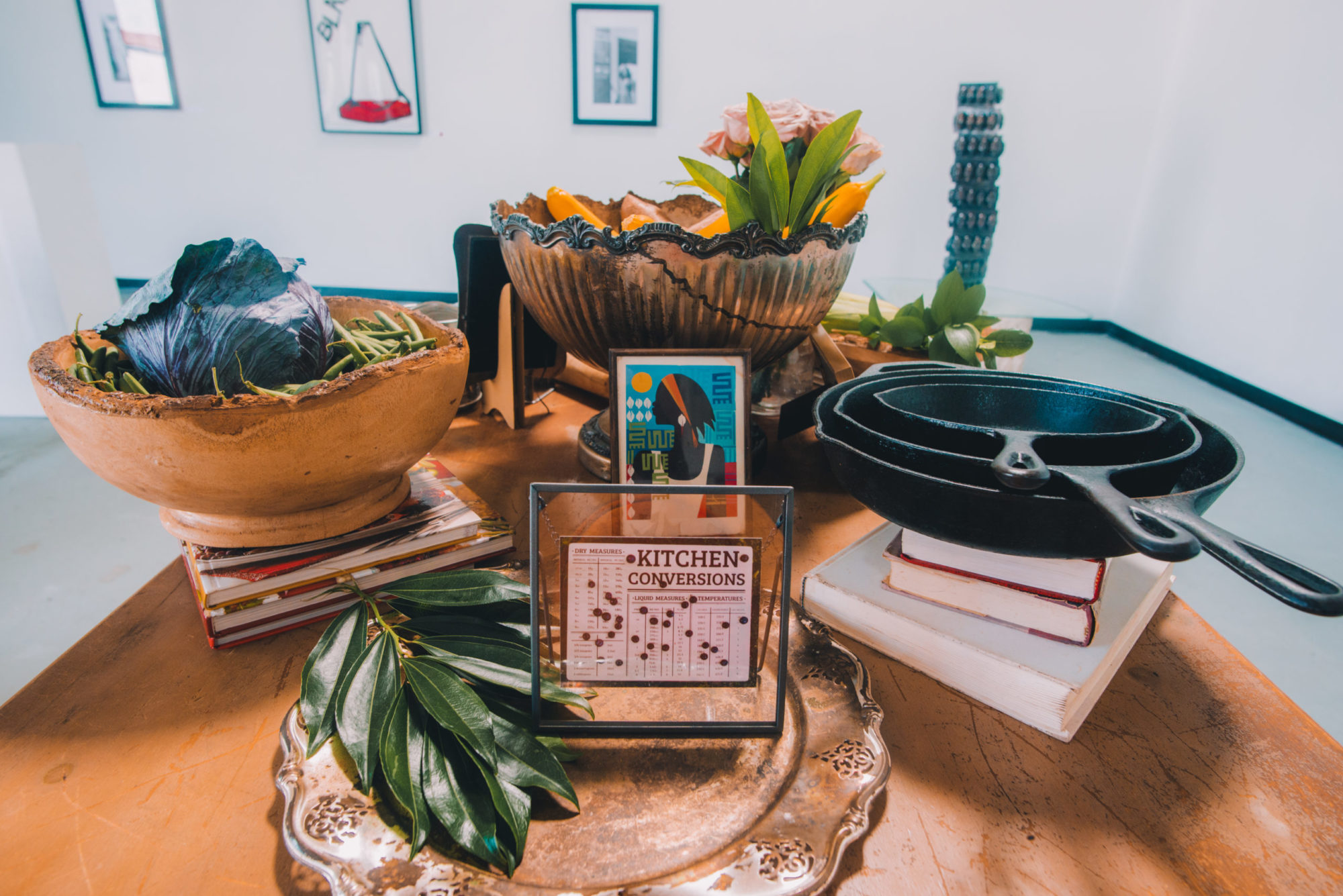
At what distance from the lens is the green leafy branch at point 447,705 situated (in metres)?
0.32

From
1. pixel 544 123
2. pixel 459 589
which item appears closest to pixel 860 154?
pixel 459 589

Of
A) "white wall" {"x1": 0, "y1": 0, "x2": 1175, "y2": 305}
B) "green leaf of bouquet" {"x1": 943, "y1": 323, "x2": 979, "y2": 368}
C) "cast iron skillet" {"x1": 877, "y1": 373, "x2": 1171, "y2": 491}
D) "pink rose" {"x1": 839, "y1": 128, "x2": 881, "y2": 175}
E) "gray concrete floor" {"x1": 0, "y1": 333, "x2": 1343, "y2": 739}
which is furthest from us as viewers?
"white wall" {"x1": 0, "y1": 0, "x2": 1175, "y2": 305}

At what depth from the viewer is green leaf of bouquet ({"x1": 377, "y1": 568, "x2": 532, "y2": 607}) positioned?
0.44m

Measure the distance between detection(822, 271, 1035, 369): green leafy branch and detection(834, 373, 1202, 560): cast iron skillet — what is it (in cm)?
31

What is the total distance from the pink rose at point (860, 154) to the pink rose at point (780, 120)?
5 cm

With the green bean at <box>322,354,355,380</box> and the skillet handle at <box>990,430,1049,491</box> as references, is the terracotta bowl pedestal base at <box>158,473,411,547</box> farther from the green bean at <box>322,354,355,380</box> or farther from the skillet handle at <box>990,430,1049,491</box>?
the skillet handle at <box>990,430,1049,491</box>

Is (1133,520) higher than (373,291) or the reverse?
higher

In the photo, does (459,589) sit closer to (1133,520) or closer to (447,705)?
(447,705)

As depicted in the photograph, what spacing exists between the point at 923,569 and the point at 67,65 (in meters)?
5.28

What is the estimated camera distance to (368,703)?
14.4 inches

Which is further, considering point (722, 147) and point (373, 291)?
point (373, 291)

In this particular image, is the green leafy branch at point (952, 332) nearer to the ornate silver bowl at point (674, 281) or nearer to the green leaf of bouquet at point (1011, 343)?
the green leaf of bouquet at point (1011, 343)

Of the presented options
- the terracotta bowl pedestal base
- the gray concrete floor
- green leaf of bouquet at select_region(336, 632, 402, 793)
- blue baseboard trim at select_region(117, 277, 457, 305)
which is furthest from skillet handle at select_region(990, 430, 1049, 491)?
blue baseboard trim at select_region(117, 277, 457, 305)

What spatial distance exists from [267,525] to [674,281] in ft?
1.23
